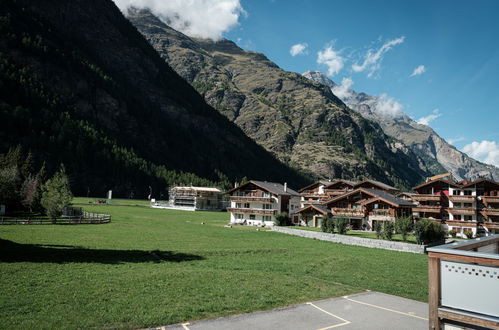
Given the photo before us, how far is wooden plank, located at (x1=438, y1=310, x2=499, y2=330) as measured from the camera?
21.6 ft

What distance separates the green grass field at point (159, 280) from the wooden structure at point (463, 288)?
8665 mm

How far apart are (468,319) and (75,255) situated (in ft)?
83.5

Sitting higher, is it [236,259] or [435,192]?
[435,192]

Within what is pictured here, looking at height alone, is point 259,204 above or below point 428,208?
below

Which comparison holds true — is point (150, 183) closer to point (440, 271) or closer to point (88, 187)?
point (88, 187)

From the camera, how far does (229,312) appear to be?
1385 centimetres

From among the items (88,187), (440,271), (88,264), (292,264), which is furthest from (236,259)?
(88,187)

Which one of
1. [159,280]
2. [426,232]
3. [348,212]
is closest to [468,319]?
[159,280]

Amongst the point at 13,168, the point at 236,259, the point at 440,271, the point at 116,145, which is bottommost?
the point at 236,259

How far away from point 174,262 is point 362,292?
44.7 ft

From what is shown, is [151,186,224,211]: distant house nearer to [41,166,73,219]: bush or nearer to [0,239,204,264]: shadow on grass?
[41,166,73,219]: bush

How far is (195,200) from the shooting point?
133m

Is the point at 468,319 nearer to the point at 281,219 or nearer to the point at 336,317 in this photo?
the point at 336,317

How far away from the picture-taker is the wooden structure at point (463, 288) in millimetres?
6645
